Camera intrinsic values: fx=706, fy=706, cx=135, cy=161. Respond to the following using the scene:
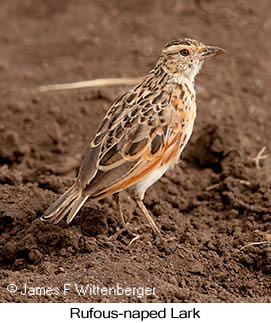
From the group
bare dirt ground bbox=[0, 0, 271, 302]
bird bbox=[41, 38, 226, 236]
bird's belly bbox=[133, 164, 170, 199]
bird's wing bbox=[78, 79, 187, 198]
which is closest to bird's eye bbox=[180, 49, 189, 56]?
bird bbox=[41, 38, 226, 236]

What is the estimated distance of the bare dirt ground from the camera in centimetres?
673

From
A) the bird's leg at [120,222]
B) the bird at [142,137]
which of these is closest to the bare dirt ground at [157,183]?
the bird's leg at [120,222]

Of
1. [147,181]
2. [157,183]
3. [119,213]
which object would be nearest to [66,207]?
[119,213]

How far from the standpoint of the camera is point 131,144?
6.98 m

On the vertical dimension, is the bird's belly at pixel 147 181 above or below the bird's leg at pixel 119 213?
above

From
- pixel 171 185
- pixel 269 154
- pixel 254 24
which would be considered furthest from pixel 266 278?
pixel 254 24

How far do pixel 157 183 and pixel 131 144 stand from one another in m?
1.96

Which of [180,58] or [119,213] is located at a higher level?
[180,58]

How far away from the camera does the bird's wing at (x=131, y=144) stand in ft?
22.4

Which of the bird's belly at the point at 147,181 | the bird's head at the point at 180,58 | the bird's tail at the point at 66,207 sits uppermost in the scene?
the bird's head at the point at 180,58

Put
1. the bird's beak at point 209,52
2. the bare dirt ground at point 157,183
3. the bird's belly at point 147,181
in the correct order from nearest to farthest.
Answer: the bare dirt ground at point 157,183
the bird's belly at point 147,181
the bird's beak at point 209,52

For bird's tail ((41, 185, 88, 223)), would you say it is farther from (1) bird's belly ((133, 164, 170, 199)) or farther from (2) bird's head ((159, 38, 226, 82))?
(2) bird's head ((159, 38, 226, 82))

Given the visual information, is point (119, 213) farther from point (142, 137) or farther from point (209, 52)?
point (209, 52)

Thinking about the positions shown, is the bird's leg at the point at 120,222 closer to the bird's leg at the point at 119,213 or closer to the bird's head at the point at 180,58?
the bird's leg at the point at 119,213
